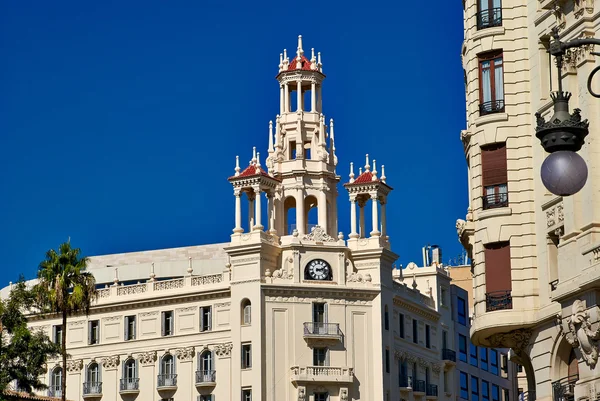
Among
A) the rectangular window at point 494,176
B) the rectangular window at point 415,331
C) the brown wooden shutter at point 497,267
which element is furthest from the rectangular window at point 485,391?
the brown wooden shutter at point 497,267

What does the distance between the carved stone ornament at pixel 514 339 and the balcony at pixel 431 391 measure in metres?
74.1

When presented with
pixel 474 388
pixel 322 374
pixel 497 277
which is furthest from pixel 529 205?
pixel 474 388

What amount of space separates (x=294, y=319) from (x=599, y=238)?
71142 mm

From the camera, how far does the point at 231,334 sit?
11400 cm

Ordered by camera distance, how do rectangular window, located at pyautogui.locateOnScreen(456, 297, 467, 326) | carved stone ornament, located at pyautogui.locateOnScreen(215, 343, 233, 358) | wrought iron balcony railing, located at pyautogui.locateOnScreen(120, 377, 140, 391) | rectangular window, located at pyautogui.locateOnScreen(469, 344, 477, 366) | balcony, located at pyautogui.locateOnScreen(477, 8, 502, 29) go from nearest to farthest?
1. balcony, located at pyautogui.locateOnScreen(477, 8, 502, 29)
2. carved stone ornament, located at pyautogui.locateOnScreen(215, 343, 233, 358)
3. wrought iron balcony railing, located at pyautogui.locateOnScreen(120, 377, 140, 391)
4. rectangular window, located at pyautogui.locateOnScreen(456, 297, 467, 326)
5. rectangular window, located at pyautogui.locateOnScreen(469, 344, 477, 366)

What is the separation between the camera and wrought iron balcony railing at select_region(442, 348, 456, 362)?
127750 mm

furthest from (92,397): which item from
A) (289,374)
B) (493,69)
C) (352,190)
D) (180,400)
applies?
(493,69)

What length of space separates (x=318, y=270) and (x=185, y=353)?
Answer: 11763mm

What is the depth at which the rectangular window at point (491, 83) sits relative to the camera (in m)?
50.3

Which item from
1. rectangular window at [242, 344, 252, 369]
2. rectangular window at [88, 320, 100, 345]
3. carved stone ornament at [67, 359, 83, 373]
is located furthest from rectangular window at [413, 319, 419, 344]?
carved stone ornament at [67, 359, 83, 373]

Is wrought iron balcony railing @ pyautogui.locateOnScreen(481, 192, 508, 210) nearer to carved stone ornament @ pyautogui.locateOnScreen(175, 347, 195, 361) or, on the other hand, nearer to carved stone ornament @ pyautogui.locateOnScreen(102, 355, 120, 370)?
carved stone ornament @ pyautogui.locateOnScreen(175, 347, 195, 361)

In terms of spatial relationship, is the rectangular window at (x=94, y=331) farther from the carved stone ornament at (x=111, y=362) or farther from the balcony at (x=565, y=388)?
the balcony at (x=565, y=388)

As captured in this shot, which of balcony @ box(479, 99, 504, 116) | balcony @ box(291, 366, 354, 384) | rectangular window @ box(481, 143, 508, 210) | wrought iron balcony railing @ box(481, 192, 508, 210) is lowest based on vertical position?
wrought iron balcony railing @ box(481, 192, 508, 210)

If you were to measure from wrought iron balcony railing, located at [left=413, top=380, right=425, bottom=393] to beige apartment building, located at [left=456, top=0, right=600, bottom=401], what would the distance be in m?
68.6
